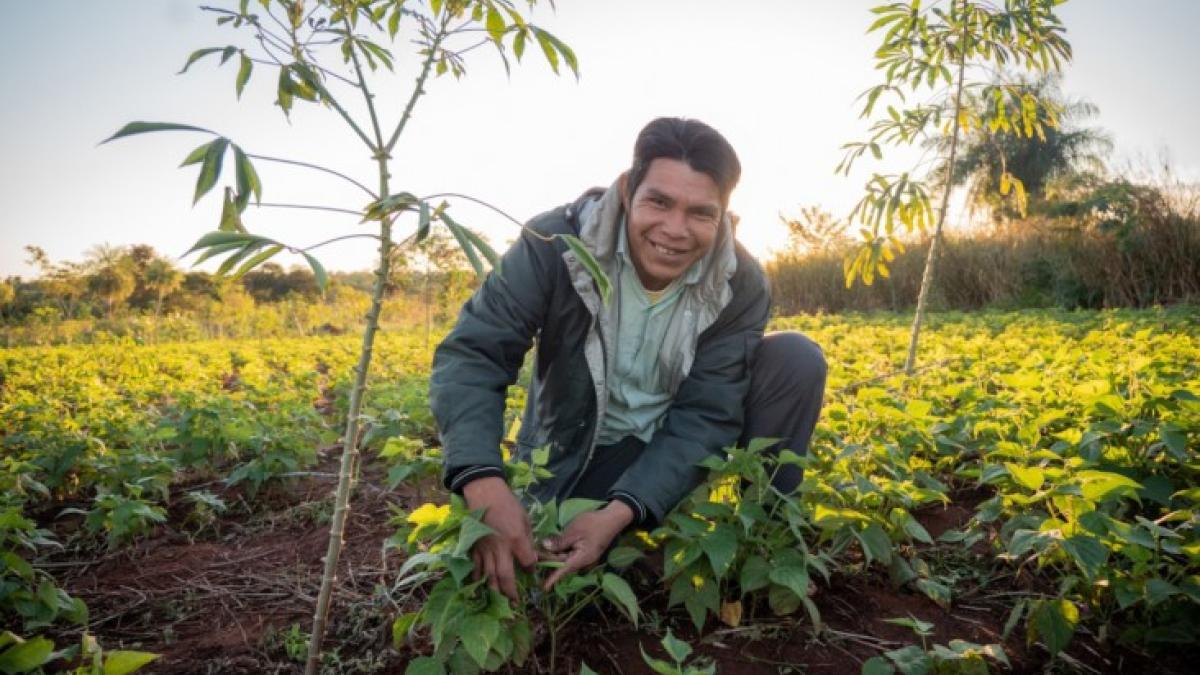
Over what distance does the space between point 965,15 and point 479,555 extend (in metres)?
4.08

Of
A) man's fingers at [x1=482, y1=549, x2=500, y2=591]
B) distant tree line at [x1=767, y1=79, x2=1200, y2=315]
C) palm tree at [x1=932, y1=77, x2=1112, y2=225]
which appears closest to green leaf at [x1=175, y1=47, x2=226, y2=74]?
man's fingers at [x1=482, y1=549, x2=500, y2=591]

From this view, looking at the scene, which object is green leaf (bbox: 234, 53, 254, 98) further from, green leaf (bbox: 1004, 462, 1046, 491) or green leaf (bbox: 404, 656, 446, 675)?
green leaf (bbox: 1004, 462, 1046, 491)

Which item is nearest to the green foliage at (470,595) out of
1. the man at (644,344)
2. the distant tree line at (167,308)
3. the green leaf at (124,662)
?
the man at (644,344)

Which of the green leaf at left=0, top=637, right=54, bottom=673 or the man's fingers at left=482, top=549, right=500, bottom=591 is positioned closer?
the green leaf at left=0, top=637, right=54, bottom=673

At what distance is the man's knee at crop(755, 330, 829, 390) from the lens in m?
2.04

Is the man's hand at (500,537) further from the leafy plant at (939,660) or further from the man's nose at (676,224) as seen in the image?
the man's nose at (676,224)

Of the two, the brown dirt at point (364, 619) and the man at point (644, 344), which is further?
the man at point (644, 344)

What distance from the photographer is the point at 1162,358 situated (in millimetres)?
3127

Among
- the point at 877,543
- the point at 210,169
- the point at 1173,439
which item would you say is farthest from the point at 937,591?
the point at 210,169

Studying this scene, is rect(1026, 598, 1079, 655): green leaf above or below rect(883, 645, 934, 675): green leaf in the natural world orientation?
above

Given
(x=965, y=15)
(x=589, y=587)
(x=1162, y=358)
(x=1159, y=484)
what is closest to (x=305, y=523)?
(x=589, y=587)

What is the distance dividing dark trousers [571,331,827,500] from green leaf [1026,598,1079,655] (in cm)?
73

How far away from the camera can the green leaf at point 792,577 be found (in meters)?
1.37

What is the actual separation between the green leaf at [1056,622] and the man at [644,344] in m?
0.72
